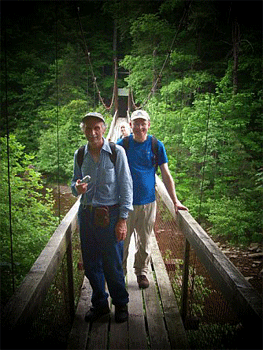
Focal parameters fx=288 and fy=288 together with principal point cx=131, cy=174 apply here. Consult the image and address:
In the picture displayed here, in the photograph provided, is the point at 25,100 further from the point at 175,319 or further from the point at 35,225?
the point at 175,319

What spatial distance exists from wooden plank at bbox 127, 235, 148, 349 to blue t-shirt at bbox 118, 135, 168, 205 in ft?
2.14

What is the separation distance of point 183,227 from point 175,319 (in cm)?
55

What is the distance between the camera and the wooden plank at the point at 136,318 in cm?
153

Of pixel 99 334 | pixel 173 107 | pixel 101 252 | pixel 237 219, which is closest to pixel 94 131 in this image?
pixel 101 252

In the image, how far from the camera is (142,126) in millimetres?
1831

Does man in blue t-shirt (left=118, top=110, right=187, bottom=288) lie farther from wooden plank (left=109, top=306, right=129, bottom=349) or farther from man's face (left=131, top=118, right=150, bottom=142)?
wooden plank (left=109, top=306, right=129, bottom=349)

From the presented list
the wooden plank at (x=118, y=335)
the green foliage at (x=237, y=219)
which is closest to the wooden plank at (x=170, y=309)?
the wooden plank at (x=118, y=335)

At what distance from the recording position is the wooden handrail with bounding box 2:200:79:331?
865mm

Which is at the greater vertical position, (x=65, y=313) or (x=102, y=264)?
(x=102, y=264)

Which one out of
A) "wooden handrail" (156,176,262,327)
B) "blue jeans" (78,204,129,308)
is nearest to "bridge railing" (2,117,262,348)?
"wooden handrail" (156,176,262,327)

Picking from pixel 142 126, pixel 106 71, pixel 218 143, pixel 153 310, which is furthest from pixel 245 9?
pixel 106 71

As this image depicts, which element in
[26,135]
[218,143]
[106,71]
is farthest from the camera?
[106,71]

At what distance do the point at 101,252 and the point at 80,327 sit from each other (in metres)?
0.46

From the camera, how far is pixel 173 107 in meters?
7.08
